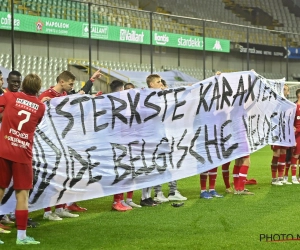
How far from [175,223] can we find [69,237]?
→ 133 centimetres

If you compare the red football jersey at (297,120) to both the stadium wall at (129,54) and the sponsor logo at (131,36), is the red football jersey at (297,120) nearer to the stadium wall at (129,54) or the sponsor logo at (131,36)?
the stadium wall at (129,54)

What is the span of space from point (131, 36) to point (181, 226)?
18228 mm

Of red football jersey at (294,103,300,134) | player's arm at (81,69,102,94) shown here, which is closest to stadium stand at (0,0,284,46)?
red football jersey at (294,103,300,134)

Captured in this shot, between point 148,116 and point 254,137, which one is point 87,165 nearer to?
point 148,116

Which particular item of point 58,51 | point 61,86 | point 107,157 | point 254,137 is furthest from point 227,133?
point 58,51

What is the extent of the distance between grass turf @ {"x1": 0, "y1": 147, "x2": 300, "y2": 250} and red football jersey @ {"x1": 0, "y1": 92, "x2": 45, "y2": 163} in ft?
2.83

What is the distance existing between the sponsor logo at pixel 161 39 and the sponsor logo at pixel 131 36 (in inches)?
24.6

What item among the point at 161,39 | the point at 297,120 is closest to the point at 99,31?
the point at 161,39

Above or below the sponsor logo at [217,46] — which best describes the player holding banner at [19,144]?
below

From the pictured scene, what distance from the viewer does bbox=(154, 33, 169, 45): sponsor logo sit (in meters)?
25.2

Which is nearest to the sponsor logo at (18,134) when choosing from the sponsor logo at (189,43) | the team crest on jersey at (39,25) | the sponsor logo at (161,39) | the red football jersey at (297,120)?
the red football jersey at (297,120)

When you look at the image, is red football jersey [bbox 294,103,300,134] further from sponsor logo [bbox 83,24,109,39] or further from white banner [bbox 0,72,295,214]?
sponsor logo [bbox 83,24,109,39]

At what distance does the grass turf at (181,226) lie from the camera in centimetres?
602

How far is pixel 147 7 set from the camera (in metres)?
29.8
